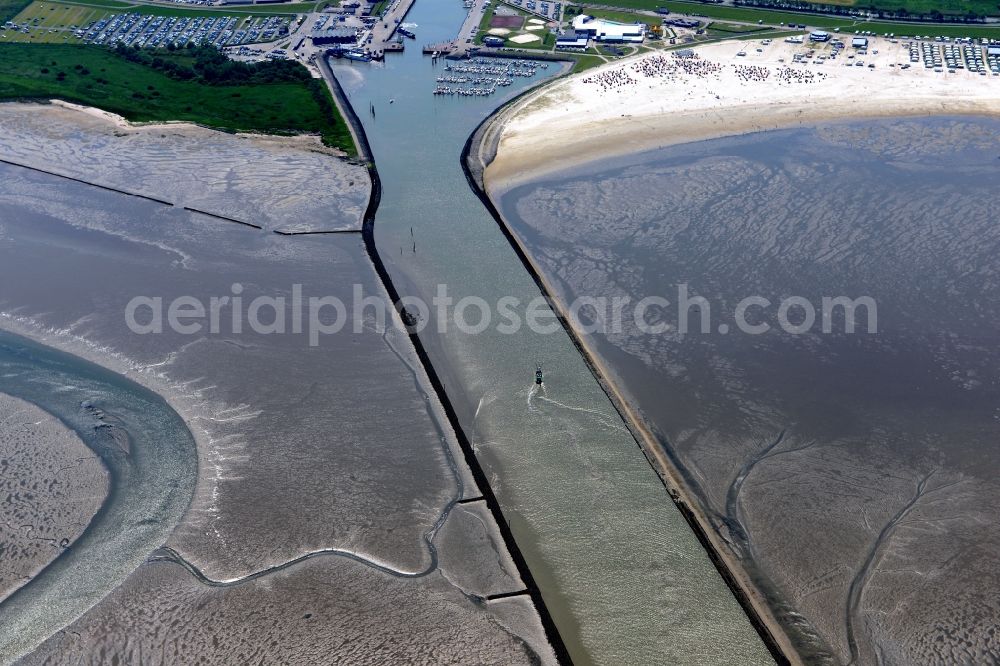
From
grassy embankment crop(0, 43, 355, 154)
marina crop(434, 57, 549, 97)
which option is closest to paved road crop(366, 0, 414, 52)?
marina crop(434, 57, 549, 97)

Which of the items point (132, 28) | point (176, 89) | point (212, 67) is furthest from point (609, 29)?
point (132, 28)

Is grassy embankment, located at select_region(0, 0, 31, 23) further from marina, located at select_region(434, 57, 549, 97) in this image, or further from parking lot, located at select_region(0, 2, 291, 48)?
marina, located at select_region(434, 57, 549, 97)

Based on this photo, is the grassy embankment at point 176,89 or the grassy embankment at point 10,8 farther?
the grassy embankment at point 10,8

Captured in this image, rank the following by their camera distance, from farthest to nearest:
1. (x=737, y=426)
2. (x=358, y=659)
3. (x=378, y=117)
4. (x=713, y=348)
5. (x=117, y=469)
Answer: (x=378, y=117), (x=713, y=348), (x=737, y=426), (x=117, y=469), (x=358, y=659)

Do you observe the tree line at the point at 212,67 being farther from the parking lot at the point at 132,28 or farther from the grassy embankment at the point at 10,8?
the grassy embankment at the point at 10,8

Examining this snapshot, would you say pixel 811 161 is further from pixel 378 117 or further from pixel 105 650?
pixel 105 650

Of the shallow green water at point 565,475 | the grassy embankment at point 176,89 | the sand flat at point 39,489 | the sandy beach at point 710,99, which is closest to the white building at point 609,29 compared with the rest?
the sandy beach at point 710,99

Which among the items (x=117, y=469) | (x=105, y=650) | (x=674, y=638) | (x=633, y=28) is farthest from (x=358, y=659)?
(x=633, y=28)

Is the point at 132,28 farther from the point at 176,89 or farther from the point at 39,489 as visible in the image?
the point at 39,489
